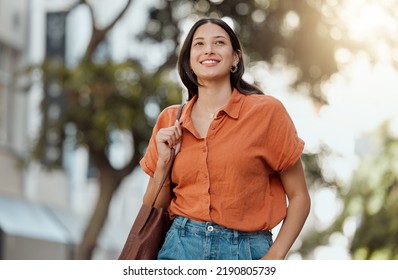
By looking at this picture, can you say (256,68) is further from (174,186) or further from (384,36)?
(174,186)

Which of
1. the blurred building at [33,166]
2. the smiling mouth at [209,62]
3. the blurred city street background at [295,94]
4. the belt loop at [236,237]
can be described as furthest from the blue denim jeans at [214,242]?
the blurred building at [33,166]

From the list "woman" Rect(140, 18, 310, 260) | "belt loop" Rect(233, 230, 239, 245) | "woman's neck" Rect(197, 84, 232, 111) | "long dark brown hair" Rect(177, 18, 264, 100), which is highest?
"long dark brown hair" Rect(177, 18, 264, 100)

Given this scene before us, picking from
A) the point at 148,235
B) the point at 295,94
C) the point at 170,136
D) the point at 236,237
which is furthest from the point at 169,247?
the point at 295,94

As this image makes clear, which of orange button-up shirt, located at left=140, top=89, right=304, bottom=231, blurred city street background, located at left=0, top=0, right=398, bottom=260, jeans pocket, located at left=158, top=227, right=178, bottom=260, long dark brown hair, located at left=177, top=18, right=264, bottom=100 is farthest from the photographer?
blurred city street background, located at left=0, top=0, right=398, bottom=260

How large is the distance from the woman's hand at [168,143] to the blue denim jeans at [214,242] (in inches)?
7.6

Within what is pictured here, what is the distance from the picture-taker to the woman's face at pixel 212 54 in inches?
147

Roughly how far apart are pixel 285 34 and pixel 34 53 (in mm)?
9208

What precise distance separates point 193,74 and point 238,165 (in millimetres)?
423

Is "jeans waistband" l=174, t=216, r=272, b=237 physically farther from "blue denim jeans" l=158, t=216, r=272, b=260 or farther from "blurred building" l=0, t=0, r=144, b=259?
"blurred building" l=0, t=0, r=144, b=259

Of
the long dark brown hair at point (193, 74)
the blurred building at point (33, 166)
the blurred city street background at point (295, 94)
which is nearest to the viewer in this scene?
the long dark brown hair at point (193, 74)

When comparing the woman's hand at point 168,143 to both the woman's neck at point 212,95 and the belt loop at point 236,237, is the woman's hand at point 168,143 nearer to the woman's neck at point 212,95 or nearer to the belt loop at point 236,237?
the woman's neck at point 212,95

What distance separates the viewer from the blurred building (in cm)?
2364

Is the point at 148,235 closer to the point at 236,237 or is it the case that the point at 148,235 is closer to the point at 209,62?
the point at 236,237

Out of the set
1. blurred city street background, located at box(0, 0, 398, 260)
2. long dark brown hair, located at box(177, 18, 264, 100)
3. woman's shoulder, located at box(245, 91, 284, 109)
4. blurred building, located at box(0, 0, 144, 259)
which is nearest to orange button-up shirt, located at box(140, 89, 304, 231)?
woman's shoulder, located at box(245, 91, 284, 109)
